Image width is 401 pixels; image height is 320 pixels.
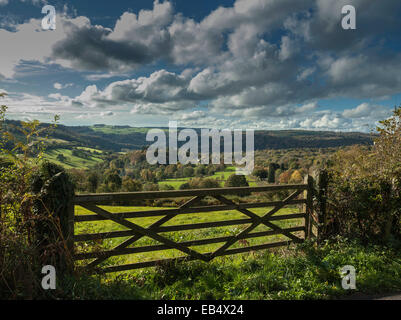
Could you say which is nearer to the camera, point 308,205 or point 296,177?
point 308,205

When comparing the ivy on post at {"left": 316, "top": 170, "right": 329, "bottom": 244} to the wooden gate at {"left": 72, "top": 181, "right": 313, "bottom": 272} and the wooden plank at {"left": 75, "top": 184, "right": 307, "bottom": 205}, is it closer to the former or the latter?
the wooden gate at {"left": 72, "top": 181, "right": 313, "bottom": 272}

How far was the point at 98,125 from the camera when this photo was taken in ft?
603

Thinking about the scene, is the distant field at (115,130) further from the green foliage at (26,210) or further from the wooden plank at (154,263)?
the green foliage at (26,210)

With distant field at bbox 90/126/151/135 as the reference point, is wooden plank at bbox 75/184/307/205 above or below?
below

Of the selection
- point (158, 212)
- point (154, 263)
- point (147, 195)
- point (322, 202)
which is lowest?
point (154, 263)

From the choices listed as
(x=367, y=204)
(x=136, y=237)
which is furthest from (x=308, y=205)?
(x=136, y=237)

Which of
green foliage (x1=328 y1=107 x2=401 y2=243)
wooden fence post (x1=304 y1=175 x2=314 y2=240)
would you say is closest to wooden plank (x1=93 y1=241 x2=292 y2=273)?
wooden fence post (x1=304 y1=175 x2=314 y2=240)

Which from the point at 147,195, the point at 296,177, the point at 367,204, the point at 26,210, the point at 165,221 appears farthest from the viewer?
the point at 296,177

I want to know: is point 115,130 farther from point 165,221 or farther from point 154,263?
point 154,263

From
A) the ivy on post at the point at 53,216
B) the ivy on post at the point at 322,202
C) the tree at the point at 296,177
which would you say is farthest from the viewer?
the tree at the point at 296,177

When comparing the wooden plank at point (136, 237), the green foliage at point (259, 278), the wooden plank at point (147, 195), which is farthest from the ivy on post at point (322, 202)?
the wooden plank at point (136, 237)

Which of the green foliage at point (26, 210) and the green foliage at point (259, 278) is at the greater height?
the green foliage at point (26, 210)

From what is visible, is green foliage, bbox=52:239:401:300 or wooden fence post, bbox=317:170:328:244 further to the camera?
wooden fence post, bbox=317:170:328:244
